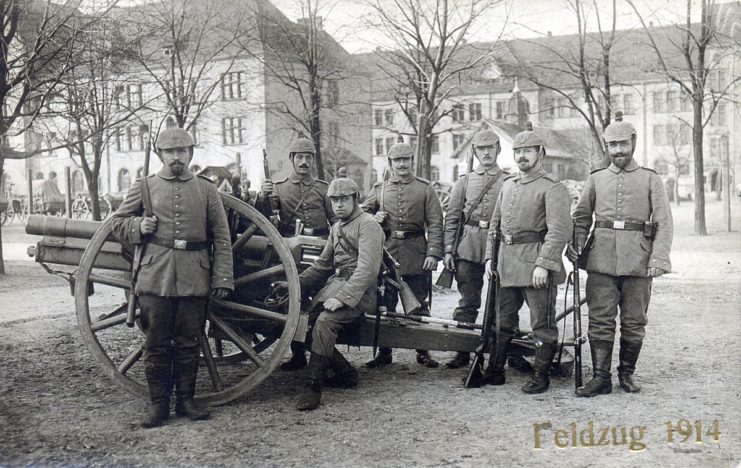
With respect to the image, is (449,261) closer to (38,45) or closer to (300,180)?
(300,180)

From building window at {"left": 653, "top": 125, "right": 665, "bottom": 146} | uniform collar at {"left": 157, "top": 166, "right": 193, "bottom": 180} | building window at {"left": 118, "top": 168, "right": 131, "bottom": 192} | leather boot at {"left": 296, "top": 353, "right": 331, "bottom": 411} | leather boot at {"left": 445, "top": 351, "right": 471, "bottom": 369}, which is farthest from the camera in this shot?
building window at {"left": 653, "top": 125, "right": 665, "bottom": 146}

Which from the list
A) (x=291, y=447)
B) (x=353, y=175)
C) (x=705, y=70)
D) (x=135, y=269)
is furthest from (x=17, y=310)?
(x=353, y=175)

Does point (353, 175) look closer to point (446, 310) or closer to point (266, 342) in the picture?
point (446, 310)

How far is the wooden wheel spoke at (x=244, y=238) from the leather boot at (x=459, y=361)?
6.34 feet

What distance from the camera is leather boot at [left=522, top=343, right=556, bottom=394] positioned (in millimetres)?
4691

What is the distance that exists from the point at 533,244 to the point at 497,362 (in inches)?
33.7

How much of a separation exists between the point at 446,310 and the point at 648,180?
12.6ft

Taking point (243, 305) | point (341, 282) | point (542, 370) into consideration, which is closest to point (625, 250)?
point (542, 370)

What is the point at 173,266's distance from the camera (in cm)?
412

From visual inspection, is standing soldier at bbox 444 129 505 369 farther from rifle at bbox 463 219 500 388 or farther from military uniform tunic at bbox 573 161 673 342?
military uniform tunic at bbox 573 161 673 342

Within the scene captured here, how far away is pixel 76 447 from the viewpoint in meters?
3.70

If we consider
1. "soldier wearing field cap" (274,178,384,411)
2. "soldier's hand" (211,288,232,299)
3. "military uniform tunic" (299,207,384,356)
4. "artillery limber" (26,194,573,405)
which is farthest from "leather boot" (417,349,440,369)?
"soldier's hand" (211,288,232,299)

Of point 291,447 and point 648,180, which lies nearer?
point 291,447

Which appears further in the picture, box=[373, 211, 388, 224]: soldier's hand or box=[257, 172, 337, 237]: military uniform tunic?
box=[257, 172, 337, 237]: military uniform tunic
